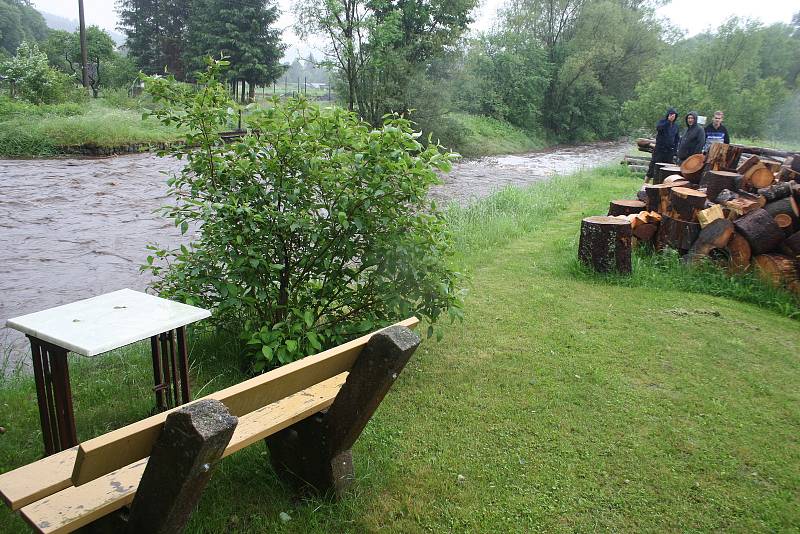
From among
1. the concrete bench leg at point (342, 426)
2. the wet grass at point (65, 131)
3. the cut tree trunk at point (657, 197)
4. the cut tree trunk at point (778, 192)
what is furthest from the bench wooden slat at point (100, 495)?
the wet grass at point (65, 131)

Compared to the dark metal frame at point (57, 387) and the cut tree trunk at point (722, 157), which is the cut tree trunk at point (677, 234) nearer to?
the cut tree trunk at point (722, 157)

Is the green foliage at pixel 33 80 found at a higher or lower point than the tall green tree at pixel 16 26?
lower

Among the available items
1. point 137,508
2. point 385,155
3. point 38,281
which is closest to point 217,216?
point 385,155

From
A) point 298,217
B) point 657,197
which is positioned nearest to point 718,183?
point 657,197

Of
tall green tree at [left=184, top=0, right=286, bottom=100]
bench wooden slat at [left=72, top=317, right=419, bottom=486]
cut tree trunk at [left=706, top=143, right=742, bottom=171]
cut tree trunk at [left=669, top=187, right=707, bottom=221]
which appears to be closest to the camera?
bench wooden slat at [left=72, top=317, right=419, bottom=486]

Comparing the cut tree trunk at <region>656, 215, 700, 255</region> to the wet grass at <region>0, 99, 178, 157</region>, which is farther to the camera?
the wet grass at <region>0, 99, 178, 157</region>

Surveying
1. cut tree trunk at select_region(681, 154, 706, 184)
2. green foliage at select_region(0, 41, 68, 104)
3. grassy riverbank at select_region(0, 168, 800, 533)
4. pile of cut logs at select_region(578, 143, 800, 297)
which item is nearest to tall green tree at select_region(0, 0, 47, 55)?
green foliage at select_region(0, 41, 68, 104)

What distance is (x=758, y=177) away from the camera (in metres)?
7.56

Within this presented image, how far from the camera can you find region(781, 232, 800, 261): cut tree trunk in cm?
618

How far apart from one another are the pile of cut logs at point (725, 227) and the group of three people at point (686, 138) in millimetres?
4333

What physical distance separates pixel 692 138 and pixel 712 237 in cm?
608

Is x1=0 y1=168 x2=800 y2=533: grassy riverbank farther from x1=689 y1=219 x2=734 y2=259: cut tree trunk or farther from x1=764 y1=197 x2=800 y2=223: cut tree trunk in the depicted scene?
x1=764 y1=197 x2=800 y2=223: cut tree trunk

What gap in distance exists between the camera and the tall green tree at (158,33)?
1737 inches

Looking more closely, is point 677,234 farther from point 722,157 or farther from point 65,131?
point 65,131
